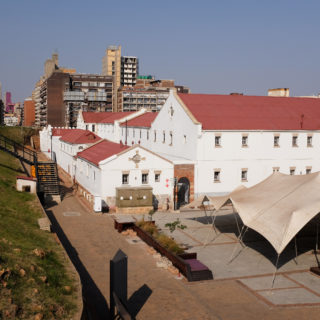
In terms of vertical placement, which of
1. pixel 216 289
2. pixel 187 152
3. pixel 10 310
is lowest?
pixel 216 289

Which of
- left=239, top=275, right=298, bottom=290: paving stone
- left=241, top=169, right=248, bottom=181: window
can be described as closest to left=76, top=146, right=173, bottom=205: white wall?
left=241, top=169, right=248, bottom=181: window

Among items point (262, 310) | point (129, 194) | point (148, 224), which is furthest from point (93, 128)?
point (262, 310)

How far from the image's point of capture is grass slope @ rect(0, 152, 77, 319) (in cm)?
1280

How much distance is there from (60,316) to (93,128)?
2611 inches

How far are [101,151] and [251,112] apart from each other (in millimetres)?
15745

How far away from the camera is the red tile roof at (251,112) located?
40.9m

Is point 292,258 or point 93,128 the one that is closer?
point 292,258

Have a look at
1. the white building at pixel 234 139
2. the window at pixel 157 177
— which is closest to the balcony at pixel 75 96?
the white building at pixel 234 139

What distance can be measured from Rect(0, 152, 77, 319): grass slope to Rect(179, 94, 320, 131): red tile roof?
21.9 m

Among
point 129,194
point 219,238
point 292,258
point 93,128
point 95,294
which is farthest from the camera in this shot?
point 93,128

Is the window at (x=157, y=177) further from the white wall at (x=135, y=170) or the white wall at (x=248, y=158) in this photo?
the white wall at (x=248, y=158)

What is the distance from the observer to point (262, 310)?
16.2 metres

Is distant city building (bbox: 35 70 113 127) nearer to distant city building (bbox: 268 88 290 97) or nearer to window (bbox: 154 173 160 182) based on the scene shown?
distant city building (bbox: 268 88 290 97)

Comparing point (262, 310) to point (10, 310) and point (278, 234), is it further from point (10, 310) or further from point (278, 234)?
point (10, 310)
